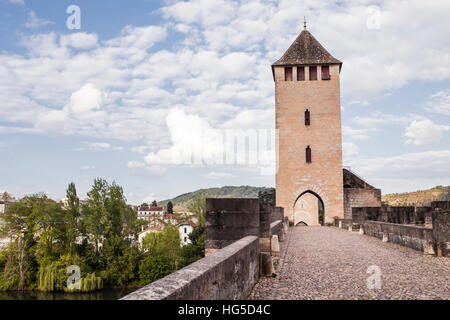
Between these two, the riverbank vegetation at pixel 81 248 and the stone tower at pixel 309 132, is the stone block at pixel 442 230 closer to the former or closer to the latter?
the stone tower at pixel 309 132

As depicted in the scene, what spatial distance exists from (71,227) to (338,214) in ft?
109

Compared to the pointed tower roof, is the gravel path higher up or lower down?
lower down

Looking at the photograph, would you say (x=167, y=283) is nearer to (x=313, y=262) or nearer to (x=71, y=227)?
(x=313, y=262)

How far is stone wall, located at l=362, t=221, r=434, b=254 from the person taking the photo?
30.2ft

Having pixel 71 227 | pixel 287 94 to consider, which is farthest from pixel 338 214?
pixel 71 227

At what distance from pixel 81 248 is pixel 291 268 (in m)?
44.4

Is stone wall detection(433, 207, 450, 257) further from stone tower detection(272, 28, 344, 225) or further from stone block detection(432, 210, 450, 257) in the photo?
stone tower detection(272, 28, 344, 225)

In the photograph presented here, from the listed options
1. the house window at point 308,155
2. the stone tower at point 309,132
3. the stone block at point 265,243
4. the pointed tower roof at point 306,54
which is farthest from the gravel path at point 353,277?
the pointed tower roof at point 306,54

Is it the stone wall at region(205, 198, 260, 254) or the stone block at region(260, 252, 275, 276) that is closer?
the stone block at region(260, 252, 275, 276)

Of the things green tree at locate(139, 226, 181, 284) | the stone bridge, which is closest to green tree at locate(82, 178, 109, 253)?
green tree at locate(139, 226, 181, 284)

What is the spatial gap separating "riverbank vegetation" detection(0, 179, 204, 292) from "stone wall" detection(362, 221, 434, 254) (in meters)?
27.2

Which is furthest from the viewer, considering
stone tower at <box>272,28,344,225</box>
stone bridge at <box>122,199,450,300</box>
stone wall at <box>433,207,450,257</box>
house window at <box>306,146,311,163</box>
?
house window at <box>306,146,311,163</box>

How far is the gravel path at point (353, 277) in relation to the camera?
203 inches

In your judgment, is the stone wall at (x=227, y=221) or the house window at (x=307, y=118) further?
the house window at (x=307, y=118)
